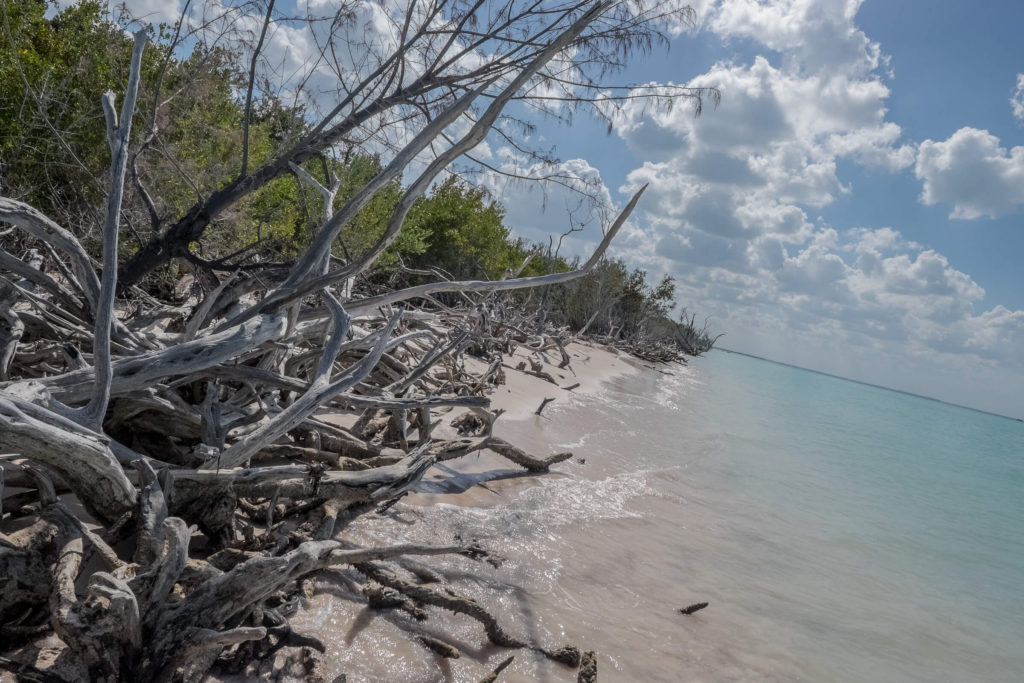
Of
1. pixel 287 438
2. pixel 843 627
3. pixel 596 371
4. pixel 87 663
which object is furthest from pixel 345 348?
pixel 596 371

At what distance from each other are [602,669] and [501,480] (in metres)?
2.27

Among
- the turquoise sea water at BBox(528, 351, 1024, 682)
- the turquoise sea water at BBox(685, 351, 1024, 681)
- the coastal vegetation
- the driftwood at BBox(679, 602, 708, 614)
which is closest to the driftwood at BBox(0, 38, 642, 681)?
the coastal vegetation

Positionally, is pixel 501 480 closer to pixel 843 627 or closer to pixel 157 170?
pixel 843 627

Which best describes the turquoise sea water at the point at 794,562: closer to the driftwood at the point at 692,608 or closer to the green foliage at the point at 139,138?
the driftwood at the point at 692,608

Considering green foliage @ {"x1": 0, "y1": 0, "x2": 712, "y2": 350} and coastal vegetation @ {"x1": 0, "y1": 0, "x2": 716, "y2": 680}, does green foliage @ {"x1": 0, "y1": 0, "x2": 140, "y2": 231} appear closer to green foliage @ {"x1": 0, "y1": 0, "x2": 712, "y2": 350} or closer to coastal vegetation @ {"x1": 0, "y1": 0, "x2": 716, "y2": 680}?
green foliage @ {"x1": 0, "y1": 0, "x2": 712, "y2": 350}

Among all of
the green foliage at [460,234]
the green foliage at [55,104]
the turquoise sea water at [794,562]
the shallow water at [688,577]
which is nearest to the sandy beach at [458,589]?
→ the shallow water at [688,577]

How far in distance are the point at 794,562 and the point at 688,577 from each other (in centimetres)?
164

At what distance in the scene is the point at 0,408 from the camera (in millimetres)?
1678

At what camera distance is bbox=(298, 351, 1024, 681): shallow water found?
8.59 ft

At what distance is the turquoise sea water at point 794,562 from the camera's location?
3375 millimetres

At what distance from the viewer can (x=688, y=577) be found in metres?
4.00

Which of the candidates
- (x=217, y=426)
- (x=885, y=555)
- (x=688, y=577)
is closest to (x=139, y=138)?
(x=217, y=426)

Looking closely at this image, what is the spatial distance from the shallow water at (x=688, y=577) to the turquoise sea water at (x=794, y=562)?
2 centimetres

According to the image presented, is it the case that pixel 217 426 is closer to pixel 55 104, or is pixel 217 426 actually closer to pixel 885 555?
pixel 885 555
